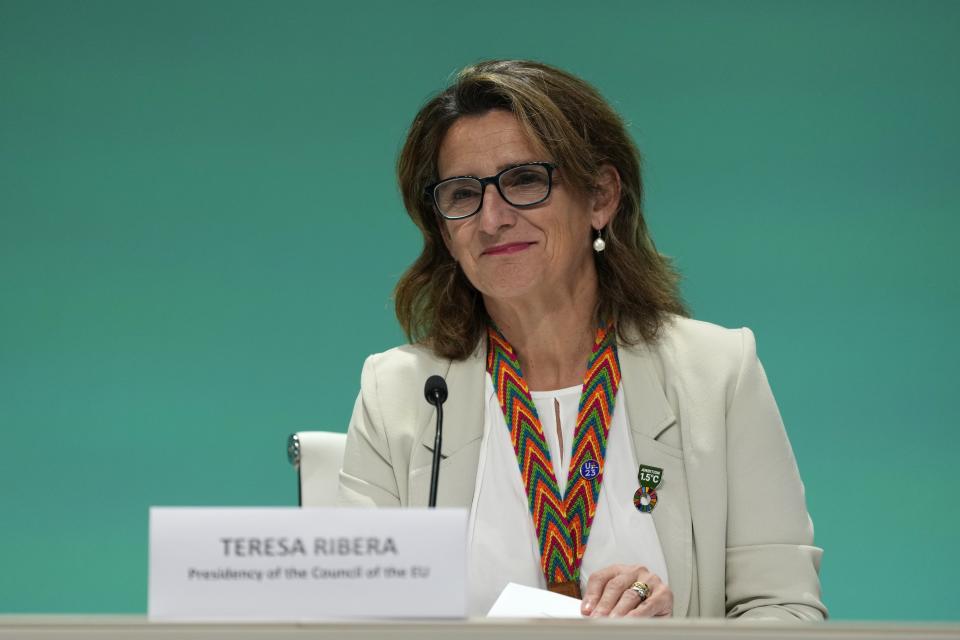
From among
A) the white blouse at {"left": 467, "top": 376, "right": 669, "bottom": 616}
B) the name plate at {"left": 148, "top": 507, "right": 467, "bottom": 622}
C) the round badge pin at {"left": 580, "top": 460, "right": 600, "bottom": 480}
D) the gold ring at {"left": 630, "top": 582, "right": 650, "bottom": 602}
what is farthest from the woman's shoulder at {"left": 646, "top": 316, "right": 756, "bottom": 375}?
the name plate at {"left": 148, "top": 507, "right": 467, "bottom": 622}

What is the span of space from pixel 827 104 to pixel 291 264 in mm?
1756

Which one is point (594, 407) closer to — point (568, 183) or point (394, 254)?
point (568, 183)

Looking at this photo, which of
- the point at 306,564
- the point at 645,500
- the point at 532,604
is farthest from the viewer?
the point at 645,500

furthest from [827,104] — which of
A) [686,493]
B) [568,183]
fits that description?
[686,493]

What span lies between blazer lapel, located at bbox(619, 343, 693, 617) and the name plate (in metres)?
0.90

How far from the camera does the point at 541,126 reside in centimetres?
200

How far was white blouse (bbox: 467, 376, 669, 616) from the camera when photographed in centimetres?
186

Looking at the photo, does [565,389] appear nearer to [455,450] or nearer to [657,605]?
[455,450]

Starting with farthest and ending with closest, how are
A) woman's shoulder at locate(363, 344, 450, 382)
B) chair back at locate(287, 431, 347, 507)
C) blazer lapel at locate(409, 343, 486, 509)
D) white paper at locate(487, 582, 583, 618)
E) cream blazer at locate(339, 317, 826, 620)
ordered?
chair back at locate(287, 431, 347, 507)
woman's shoulder at locate(363, 344, 450, 382)
blazer lapel at locate(409, 343, 486, 509)
cream blazer at locate(339, 317, 826, 620)
white paper at locate(487, 582, 583, 618)

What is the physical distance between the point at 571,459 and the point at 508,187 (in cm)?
51

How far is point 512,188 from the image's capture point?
6.59 feet

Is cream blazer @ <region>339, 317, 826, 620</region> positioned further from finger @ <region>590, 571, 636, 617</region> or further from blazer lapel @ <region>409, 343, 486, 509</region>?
finger @ <region>590, 571, 636, 617</region>

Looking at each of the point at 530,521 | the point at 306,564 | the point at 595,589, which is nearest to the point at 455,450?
the point at 530,521

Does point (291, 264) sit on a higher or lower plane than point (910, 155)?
lower
